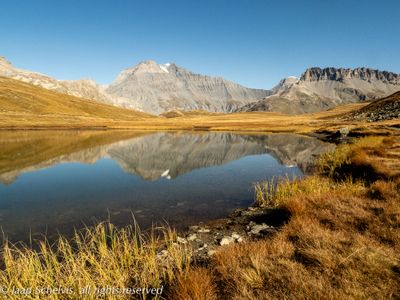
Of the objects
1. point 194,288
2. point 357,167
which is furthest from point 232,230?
point 357,167

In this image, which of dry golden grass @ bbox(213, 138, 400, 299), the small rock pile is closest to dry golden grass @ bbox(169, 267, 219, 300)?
dry golden grass @ bbox(213, 138, 400, 299)

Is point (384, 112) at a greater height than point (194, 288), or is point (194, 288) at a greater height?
point (384, 112)

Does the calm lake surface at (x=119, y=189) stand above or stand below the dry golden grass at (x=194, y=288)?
below

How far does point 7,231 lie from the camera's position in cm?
1465

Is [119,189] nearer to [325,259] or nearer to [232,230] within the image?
[232,230]

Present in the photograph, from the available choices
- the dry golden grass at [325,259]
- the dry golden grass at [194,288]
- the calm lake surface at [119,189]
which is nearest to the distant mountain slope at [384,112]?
the calm lake surface at [119,189]

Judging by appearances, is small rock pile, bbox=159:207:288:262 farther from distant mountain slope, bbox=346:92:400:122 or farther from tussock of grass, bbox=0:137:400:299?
distant mountain slope, bbox=346:92:400:122

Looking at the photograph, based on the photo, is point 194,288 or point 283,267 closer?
point 194,288

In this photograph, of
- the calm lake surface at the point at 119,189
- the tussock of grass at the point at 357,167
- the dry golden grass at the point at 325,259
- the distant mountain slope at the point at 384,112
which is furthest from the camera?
the distant mountain slope at the point at 384,112

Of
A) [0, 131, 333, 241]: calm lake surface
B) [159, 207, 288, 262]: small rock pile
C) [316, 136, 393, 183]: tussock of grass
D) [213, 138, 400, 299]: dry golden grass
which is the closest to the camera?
[213, 138, 400, 299]: dry golden grass

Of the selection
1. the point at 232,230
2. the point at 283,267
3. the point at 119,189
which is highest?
the point at 283,267

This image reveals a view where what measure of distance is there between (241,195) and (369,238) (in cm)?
1364

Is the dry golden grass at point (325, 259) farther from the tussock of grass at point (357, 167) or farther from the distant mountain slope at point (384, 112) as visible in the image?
the distant mountain slope at point (384, 112)

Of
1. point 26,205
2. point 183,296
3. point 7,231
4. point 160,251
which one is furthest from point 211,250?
point 26,205
